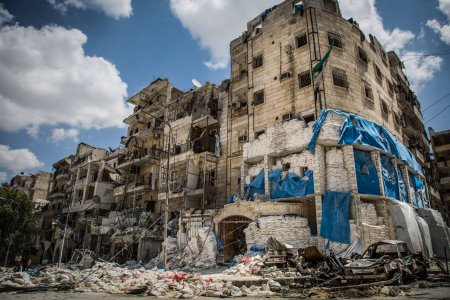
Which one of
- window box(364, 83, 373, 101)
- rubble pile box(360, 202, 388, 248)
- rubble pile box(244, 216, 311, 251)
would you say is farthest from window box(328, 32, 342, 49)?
rubble pile box(244, 216, 311, 251)

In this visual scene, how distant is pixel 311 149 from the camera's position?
63.8 ft

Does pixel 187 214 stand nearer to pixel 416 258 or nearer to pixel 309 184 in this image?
pixel 309 184

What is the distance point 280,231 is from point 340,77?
509 inches

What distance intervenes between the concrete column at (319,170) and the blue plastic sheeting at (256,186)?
4265mm

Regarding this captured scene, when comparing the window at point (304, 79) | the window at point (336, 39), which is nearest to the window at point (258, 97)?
the window at point (304, 79)

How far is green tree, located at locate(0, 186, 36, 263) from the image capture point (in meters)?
32.0

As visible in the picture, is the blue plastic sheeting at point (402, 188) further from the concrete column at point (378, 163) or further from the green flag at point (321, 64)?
the green flag at point (321, 64)

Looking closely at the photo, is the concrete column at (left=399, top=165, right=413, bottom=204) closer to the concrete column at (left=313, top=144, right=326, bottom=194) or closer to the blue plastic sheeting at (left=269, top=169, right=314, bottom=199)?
the concrete column at (left=313, top=144, right=326, bottom=194)

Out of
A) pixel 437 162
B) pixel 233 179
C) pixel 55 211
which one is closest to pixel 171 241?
pixel 233 179

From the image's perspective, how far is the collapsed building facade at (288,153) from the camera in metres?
18.2

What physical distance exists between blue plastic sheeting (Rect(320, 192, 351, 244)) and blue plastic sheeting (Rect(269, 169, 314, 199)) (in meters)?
1.42

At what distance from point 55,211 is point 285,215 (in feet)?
138

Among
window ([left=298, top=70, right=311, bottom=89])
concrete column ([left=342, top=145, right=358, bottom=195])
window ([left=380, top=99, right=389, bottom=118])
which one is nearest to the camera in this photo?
concrete column ([left=342, top=145, right=358, bottom=195])

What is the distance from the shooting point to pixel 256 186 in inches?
864
